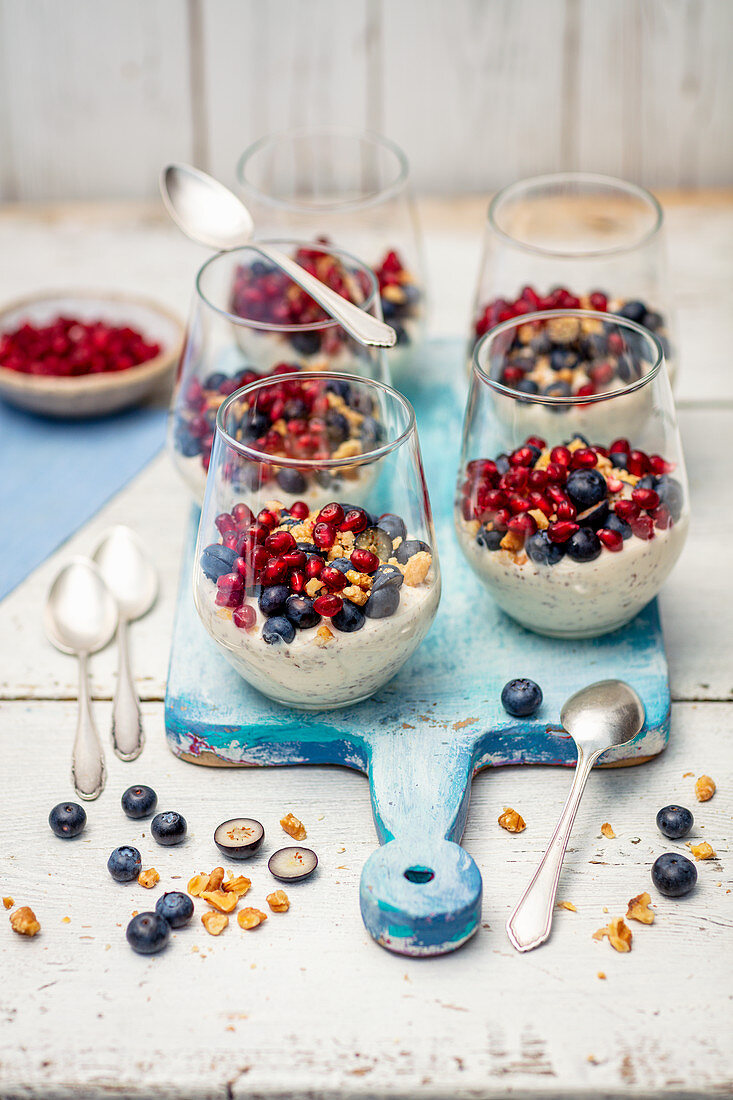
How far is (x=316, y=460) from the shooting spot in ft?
3.77

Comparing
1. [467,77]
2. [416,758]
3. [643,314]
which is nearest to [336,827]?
[416,758]

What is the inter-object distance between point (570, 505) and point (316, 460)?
0.86 ft

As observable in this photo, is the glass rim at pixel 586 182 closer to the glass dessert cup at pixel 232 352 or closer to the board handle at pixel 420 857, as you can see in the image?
the glass dessert cup at pixel 232 352

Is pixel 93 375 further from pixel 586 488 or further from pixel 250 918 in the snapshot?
pixel 250 918

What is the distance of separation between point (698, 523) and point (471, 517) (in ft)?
1.36

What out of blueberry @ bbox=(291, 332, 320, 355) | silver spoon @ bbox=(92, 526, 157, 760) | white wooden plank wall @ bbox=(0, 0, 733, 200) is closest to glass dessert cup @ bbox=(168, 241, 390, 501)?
blueberry @ bbox=(291, 332, 320, 355)

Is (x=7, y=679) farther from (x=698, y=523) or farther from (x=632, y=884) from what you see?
(x=698, y=523)

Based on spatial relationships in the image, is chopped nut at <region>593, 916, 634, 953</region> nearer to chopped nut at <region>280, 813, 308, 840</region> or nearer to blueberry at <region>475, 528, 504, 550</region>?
chopped nut at <region>280, 813, 308, 840</region>

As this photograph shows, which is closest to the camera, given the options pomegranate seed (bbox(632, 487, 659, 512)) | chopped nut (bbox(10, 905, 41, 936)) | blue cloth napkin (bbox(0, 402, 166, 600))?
chopped nut (bbox(10, 905, 41, 936))

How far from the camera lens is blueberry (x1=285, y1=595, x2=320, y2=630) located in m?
1.08

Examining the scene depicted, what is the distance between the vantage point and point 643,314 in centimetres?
154

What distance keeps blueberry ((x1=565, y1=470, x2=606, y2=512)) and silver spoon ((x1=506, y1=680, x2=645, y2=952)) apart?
0.18 meters

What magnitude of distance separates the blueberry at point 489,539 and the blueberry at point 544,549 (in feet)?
0.12

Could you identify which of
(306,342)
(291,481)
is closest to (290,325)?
(306,342)
